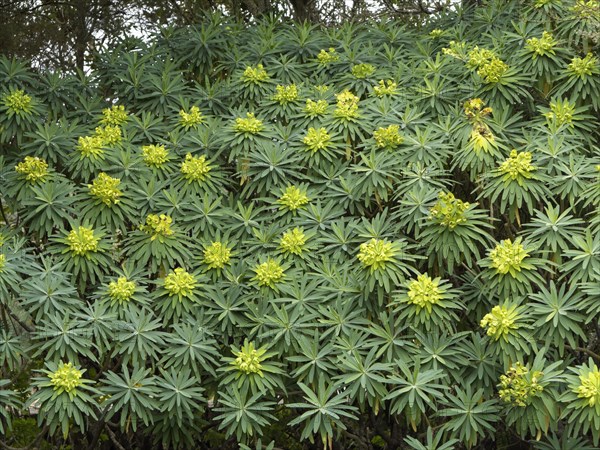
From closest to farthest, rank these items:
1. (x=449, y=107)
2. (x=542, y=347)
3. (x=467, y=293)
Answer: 1. (x=542, y=347)
2. (x=467, y=293)
3. (x=449, y=107)

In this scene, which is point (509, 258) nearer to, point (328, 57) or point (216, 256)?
point (216, 256)

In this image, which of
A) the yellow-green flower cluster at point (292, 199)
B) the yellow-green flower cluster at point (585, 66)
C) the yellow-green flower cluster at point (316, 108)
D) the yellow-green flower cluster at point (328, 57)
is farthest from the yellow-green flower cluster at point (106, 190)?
the yellow-green flower cluster at point (585, 66)

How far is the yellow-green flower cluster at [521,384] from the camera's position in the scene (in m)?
4.53

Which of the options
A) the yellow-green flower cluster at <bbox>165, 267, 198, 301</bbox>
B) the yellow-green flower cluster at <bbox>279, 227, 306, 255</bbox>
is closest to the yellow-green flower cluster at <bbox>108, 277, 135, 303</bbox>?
the yellow-green flower cluster at <bbox>165, 267, 198, 301</bbox>

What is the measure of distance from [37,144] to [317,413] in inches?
98.3

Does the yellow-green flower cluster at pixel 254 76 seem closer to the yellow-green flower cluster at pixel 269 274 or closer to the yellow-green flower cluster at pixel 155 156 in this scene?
the yellow-green flower cluster at pixel 155 156

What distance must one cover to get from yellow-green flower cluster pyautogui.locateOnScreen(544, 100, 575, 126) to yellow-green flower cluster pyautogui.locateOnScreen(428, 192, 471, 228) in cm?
92

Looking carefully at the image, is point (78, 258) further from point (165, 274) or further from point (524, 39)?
point (524, 39)

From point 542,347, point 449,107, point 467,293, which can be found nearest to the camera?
point 542,347

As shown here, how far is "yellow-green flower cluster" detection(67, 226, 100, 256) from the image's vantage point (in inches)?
211

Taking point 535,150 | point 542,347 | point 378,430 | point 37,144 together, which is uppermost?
point 37,144

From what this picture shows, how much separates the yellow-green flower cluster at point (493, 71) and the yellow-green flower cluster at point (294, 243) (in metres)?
1.43

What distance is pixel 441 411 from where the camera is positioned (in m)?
4.90

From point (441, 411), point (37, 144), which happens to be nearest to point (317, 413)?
point (441, 411)
